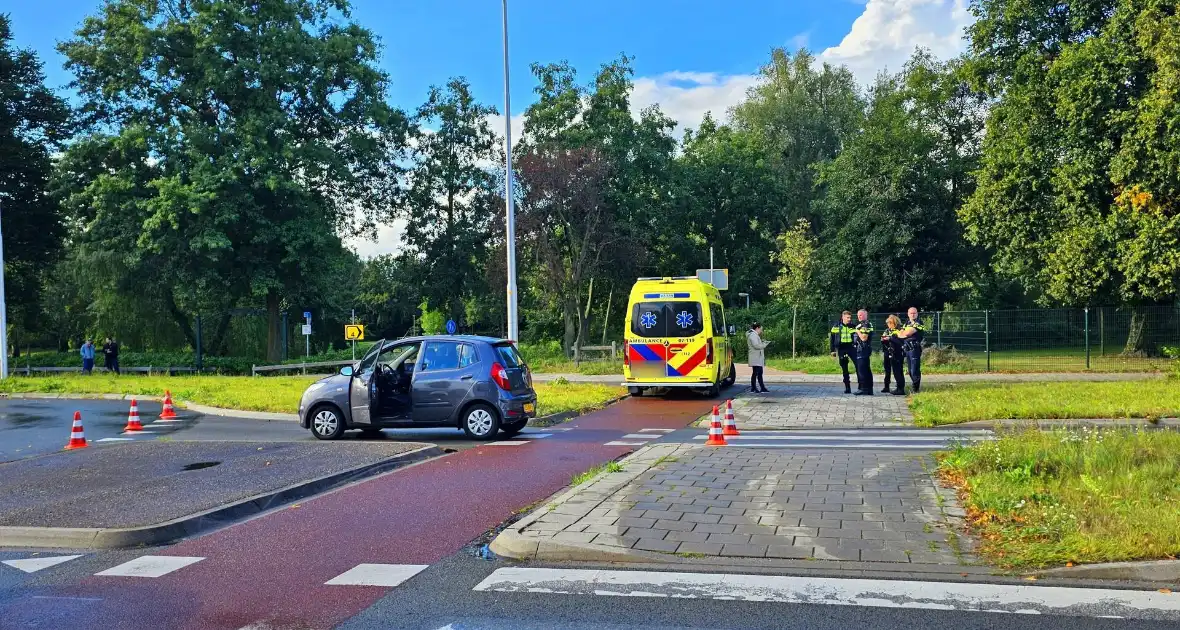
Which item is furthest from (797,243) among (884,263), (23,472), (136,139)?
(23,472)

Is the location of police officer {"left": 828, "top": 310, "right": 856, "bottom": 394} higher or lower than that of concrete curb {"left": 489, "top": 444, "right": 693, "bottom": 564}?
higher

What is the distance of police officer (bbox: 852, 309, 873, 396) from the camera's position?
55.5ft

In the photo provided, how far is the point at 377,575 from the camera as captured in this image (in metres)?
5.34

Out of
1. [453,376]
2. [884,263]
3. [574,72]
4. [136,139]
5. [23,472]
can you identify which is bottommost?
[23,472]

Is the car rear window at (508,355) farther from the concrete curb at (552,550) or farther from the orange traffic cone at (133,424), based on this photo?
the orange traffic cone at (133,424)

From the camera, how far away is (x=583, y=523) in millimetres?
6242

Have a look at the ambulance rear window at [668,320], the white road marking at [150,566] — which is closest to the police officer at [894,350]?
the ambulance rear window at [668,320]

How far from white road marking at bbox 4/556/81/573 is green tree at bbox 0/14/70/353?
3832cm

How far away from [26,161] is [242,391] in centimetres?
2530

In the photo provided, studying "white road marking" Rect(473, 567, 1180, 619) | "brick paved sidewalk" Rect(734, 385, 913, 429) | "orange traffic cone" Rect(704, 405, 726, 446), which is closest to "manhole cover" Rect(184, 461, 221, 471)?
"white road marking" Rect(473, 567, 1180, 619)

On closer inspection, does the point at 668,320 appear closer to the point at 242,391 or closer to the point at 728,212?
the point at 242,391

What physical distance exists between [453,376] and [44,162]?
37.2 metres

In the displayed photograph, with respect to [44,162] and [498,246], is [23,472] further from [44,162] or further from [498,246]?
[44,162]

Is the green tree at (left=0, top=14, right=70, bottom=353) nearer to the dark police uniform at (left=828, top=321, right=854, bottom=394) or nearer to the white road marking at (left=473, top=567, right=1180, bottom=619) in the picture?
the dark police uniform at (left=828, top=321, right=854, bottom=394)
